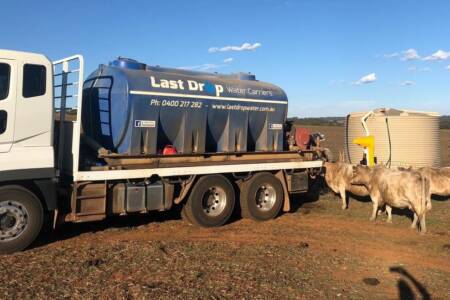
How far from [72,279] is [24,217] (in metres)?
1.92

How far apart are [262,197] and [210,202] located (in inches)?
60.9

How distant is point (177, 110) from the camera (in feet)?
33.2

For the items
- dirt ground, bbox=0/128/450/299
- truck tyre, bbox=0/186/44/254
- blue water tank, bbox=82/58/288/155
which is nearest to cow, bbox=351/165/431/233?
dirt ground, bbox=0/128/450/299

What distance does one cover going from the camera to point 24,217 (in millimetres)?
7934

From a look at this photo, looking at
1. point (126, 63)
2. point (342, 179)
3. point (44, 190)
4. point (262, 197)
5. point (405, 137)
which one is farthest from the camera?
point (405, 137)

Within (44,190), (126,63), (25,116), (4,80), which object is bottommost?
(44,190)

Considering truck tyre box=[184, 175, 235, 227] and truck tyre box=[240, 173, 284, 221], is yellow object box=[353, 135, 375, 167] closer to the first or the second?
truck tyre box=[240, 173, 284, 221]

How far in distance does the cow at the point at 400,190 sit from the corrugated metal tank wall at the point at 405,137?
2.89 metres

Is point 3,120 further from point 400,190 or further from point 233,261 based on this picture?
point 400,190

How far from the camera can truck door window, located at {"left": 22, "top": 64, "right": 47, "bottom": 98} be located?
310 inches

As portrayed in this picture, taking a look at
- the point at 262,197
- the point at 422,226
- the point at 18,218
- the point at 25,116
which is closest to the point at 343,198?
the point at 262,197

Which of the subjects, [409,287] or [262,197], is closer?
[409,287]

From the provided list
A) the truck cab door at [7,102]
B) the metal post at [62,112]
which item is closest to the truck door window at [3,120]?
the truck cab door at [7,102]

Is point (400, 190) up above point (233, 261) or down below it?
above
